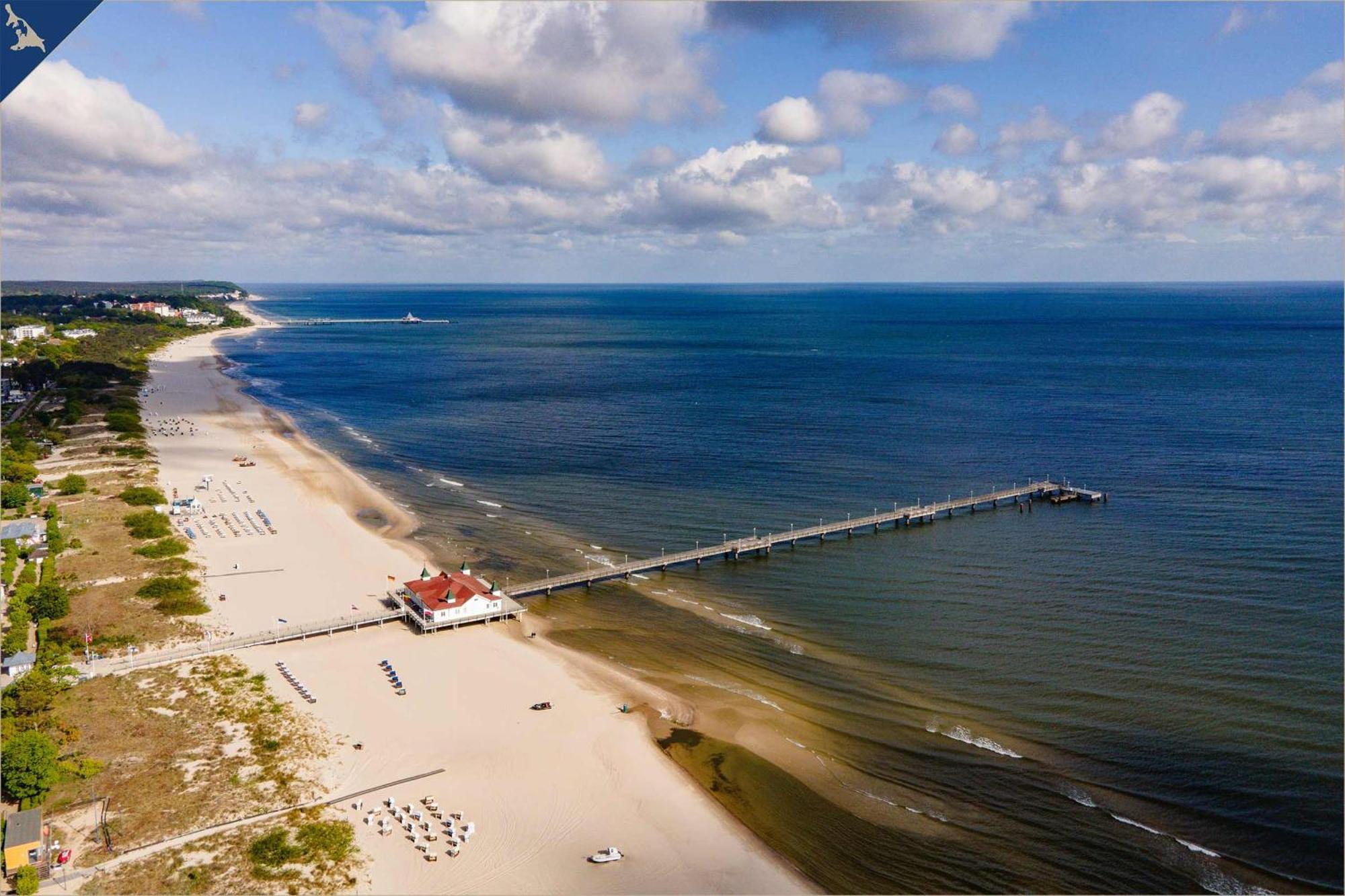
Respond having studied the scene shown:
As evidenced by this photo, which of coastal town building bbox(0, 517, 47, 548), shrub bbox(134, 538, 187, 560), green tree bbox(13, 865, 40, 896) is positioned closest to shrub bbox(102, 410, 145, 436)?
coastal town building bbox(0, 517, 47, 548)

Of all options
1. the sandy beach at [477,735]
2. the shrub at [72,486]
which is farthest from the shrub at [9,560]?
the shrub at [72,486]

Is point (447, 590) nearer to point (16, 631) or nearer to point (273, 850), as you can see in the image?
point (273, 850)

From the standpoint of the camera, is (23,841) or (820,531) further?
(820,531)

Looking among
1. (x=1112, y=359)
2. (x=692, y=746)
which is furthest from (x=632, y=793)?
(x=1112, y=359)

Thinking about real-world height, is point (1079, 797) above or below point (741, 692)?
below

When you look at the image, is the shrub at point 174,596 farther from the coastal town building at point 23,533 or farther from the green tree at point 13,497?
the green tree at point 13,497

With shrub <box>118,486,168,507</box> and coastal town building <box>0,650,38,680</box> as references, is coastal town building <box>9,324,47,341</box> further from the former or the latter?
coastal town building <box>0,650,38,680</box>

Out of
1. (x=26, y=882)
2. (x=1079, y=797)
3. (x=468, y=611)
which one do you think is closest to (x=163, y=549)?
(x=468, y=611)
